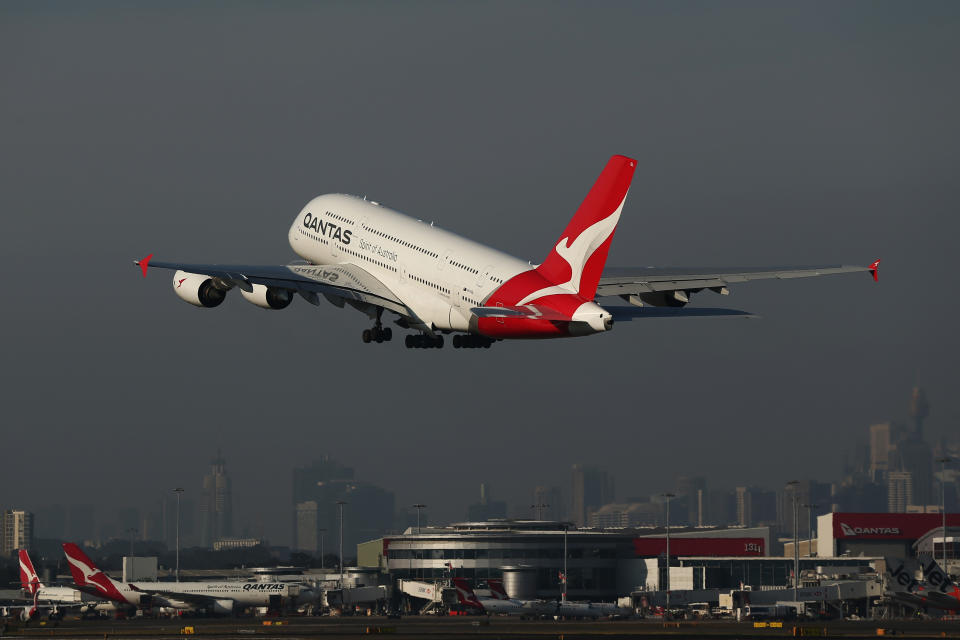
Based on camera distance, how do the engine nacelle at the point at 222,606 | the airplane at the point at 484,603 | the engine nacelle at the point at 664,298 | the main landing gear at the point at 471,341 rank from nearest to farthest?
the engine nacelle at the point at 664,298
the main landing gear at the point at 471,341
the engine nacelle at the point at 222,606
the airplane at the point at 484,603

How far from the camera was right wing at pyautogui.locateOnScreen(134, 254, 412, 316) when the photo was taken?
75.0 meters

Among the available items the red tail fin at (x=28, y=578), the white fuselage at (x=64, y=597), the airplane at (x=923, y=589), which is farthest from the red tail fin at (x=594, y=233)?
the red tail fin at (x=28, y=578)

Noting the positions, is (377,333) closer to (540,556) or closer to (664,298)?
(664,298)

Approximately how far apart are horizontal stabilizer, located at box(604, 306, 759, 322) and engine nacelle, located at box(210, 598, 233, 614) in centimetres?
4429

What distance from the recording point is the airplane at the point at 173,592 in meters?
101

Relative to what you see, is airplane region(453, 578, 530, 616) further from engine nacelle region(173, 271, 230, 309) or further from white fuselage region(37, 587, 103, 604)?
engine nacelle region(173, 271, 230, 309)

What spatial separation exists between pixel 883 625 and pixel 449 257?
113 feet

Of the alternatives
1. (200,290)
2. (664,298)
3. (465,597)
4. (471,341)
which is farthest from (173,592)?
(664,298)

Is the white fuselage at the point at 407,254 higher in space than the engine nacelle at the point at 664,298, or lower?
higher

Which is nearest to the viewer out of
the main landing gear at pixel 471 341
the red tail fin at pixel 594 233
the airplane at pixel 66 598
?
the red tail fin at pixel 594 233

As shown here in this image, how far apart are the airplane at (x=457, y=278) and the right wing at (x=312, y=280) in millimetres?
75

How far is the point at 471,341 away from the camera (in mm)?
78188

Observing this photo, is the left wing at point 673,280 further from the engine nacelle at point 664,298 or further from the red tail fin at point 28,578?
the red tail fin at point 28,578

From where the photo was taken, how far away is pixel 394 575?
470ft
